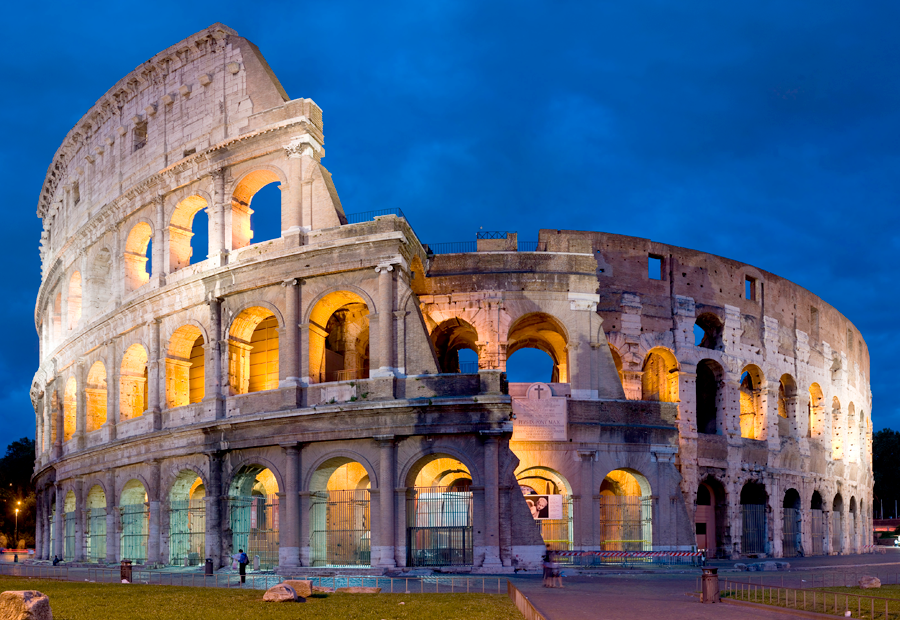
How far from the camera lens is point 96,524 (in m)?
31.6

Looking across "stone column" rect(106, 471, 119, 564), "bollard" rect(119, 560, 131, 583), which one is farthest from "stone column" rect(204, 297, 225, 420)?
"stone column" rect(106, 471, 119, 564)

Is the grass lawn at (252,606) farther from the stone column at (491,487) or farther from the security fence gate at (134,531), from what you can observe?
the security fence gate at (134,531)

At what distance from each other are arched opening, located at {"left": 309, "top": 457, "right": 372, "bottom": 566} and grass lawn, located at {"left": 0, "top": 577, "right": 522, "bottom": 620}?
242 inches

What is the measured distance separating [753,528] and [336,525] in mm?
15637

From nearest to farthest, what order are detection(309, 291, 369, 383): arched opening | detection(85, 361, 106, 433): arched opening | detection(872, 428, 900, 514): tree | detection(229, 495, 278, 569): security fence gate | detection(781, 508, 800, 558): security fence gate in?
detection(229, 495, 278, 569): security fence gate, detection(309, 291, 369, 383): arched opening, detection(85, 361, 106, 433): arched opening, detection(781, 508, 800, 558): security fence gate, detection(872, 428, 900, 514): tree

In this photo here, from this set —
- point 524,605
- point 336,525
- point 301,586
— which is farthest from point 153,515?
point 524,605

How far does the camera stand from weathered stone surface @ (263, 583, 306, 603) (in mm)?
15023

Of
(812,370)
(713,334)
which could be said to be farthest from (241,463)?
(812,370)

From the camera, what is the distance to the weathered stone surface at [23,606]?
31.1ft

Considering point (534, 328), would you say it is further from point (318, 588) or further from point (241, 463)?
point (318, 588)

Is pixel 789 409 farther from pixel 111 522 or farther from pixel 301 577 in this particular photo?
pixel 111 522

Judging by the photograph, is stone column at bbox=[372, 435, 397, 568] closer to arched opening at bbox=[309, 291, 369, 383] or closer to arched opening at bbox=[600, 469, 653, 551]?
arched opening at bbox=[309, 291, 369, 383]

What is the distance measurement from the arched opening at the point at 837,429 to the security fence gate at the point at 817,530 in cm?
411

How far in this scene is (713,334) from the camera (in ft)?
107
